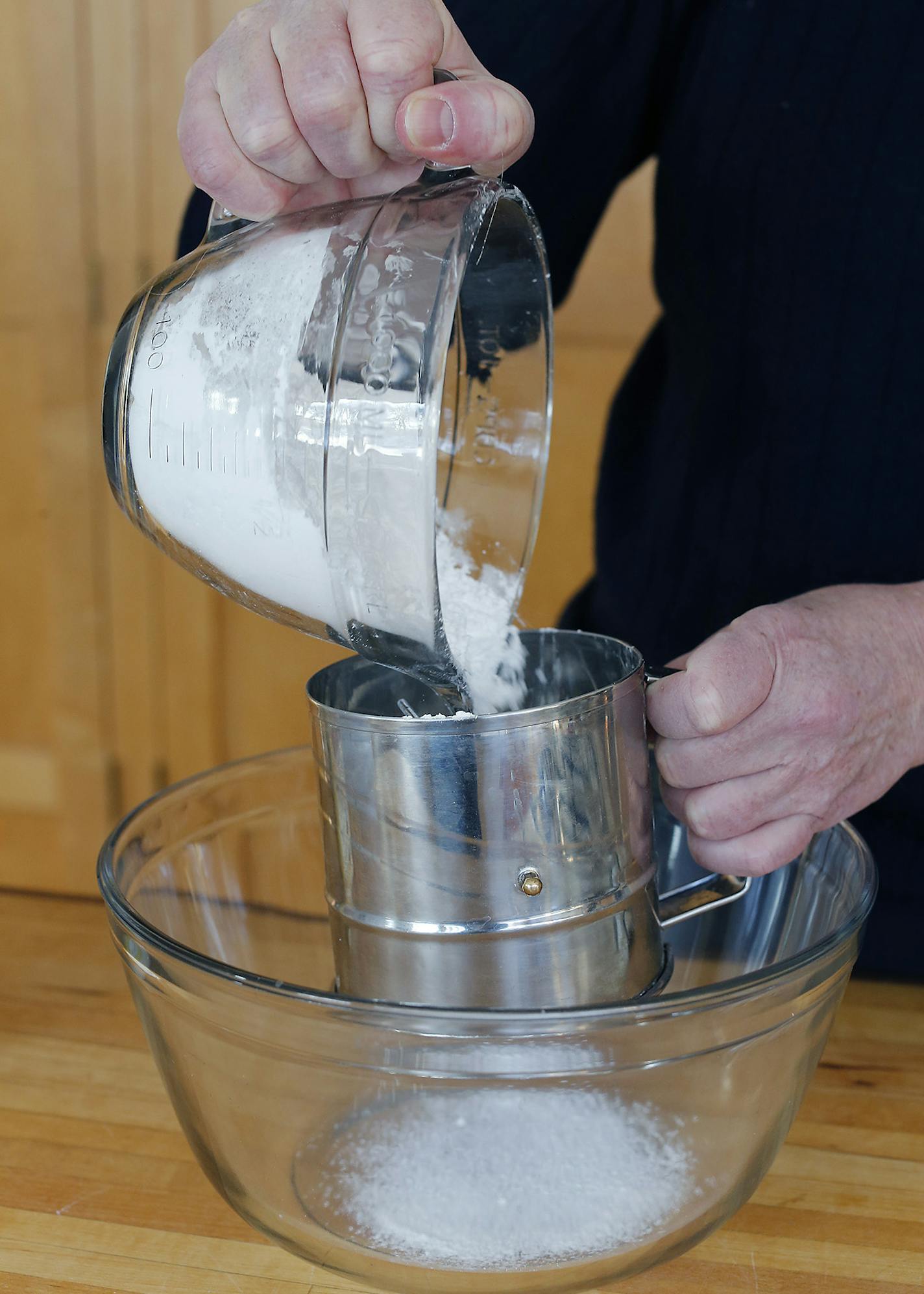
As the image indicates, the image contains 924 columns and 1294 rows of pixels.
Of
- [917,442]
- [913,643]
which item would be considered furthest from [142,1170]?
[917,442]

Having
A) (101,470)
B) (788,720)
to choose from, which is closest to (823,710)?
(788,720)

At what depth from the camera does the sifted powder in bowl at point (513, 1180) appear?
0.47 m

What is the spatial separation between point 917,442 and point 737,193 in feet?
0.66

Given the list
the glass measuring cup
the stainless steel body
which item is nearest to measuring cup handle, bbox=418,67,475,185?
the glass measuring cup

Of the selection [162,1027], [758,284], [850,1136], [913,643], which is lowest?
[850,1136]

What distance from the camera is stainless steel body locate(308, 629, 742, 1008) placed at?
18.3 inches

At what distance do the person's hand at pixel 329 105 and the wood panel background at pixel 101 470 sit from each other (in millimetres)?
954

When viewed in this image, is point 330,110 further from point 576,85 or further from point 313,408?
point 576,85

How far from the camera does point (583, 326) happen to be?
1.52 m

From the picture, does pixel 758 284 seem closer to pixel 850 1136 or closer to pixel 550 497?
pixel 850 1136

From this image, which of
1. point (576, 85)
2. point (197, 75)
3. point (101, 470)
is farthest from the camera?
point (101, 470)

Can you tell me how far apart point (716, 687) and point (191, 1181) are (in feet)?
1.05

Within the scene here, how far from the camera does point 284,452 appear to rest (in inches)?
18.0

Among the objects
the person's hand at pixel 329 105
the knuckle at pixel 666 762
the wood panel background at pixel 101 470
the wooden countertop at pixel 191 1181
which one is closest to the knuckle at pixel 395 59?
the person's hand at pixel 329 105
